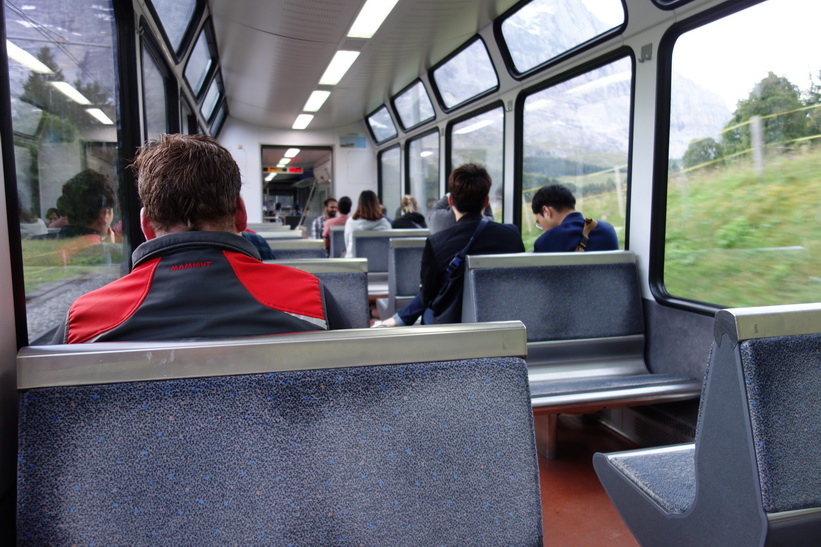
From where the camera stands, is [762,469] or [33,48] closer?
[762,469]

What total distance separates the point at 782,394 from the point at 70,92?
2.52 m

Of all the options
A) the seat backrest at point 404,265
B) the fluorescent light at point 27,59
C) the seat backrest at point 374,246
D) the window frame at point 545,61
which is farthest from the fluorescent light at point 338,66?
the fluorescent light at point 27,59

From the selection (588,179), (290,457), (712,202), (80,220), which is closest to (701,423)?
(290,457)

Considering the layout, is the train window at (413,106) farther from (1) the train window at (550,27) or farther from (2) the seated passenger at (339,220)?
(1) the train window at (550,27)

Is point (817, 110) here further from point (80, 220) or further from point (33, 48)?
point (80, 220)

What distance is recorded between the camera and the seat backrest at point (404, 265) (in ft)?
13.9

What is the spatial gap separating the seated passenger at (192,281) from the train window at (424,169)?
6.60 metres

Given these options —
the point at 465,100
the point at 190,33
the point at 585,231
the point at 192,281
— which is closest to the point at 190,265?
the point at 192,281

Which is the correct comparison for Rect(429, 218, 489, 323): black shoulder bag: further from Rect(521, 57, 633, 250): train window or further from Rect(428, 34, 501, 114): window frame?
Rect(428, 34, 501, 114): window frame

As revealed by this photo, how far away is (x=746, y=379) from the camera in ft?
3.41

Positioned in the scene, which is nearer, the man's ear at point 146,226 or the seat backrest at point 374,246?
the man's ear at point 146,226

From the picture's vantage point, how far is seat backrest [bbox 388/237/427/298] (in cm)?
423

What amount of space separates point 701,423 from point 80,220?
237 cm

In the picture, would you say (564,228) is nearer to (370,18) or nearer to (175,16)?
(370,18)
